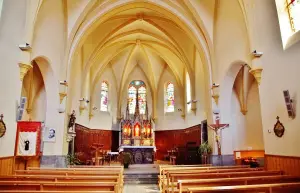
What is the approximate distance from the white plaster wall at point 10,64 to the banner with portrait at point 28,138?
2.96 feet

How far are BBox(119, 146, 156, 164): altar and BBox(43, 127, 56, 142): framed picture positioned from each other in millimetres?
7669

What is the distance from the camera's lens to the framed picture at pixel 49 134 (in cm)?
1117

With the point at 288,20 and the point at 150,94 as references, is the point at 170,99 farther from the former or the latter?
the point at 288,20

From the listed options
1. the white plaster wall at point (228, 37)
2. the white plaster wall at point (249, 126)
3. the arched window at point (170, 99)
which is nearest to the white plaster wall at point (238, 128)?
the white plaster wall at point (249, 126)

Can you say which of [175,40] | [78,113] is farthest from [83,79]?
[175,40]

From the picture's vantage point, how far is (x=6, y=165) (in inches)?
292

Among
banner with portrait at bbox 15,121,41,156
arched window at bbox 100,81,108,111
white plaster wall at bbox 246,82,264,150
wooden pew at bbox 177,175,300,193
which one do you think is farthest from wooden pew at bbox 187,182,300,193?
arched window at bbox 100,81,108,111

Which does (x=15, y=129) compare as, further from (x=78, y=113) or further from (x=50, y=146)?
(x=78, y=113)

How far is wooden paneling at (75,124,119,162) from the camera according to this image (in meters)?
16.3

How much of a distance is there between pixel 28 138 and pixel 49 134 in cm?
235

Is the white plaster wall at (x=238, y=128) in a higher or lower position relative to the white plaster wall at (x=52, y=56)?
lower

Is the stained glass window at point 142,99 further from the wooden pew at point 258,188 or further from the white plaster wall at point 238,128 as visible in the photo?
the wooden pew at point 258,188

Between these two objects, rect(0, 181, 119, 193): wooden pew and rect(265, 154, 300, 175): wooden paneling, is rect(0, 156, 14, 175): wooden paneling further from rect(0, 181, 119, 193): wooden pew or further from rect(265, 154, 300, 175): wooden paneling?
rect(265, 154, 300, 175): wooden paneling

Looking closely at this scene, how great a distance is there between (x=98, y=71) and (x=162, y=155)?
8890 mm
